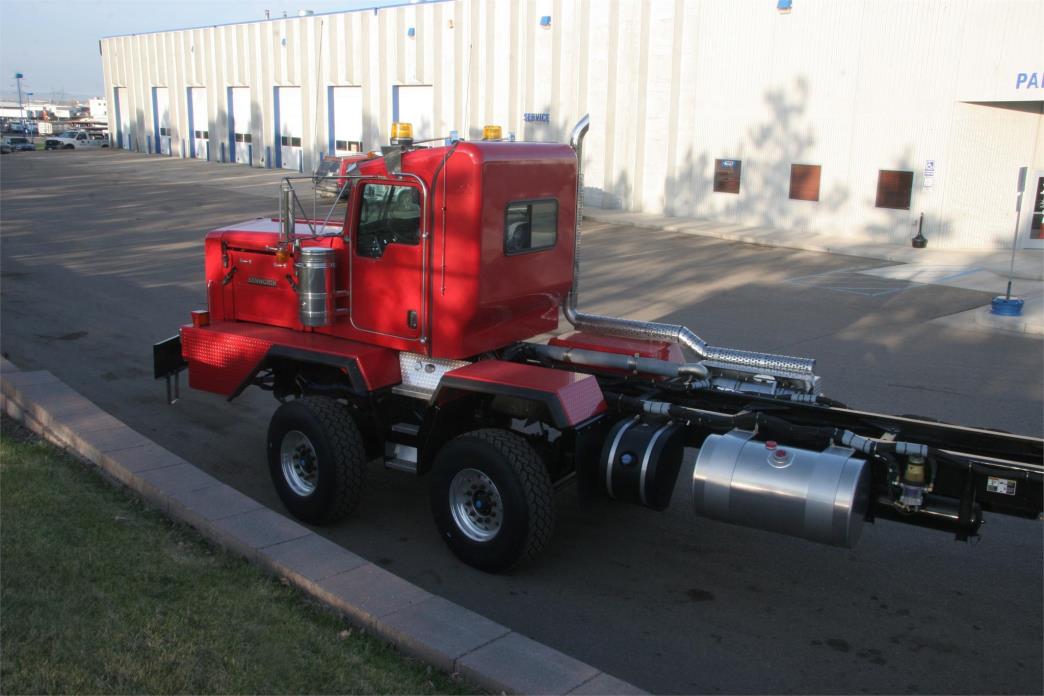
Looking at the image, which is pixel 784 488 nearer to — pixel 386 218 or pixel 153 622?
pixel 386 218

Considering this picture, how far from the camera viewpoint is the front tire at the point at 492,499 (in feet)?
19.0

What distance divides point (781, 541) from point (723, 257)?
16.4 meters

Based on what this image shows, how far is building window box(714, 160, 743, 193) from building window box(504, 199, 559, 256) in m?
22.1

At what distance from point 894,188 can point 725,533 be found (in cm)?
1986

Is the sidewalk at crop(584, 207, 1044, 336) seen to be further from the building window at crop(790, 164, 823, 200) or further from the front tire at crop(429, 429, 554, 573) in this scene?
the front tire at crop(429, 429, 554, 573)

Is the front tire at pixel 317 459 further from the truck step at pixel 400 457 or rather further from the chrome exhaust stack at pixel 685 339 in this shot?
the chrome exhaust stack at pixel 685 339

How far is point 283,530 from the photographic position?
19.8 feet

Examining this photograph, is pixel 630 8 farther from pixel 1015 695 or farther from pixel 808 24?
pixel 1015 695

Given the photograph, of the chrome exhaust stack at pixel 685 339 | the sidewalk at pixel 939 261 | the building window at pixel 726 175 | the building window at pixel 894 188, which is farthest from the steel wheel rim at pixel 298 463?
the building window at pixel 726 175

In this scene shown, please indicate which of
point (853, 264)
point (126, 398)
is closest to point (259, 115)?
point (853, 264)

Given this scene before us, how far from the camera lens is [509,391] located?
5.92 m

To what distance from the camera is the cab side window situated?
21.0 feet

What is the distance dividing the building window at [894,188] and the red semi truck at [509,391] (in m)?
19.2

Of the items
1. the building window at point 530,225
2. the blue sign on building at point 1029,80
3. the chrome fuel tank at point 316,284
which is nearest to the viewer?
the building window at point 530,225
